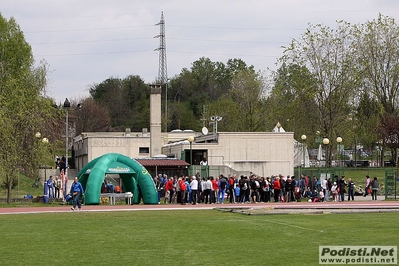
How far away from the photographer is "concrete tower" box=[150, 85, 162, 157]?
65.2 m

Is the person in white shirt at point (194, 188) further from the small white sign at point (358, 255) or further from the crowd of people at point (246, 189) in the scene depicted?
the small white sign at point (358, 255)

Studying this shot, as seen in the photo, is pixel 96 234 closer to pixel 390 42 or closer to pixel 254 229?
pixel 254 229

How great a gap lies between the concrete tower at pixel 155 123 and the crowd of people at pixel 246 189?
53.4 ft

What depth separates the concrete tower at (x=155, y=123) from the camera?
65250mm

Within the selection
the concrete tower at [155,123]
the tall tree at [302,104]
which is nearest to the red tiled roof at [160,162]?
the concrete tower at [155,123]

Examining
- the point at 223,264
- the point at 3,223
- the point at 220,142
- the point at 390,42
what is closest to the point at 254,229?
the point at 223,264

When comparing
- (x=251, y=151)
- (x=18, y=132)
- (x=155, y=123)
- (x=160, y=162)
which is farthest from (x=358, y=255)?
(x=155, y=123)

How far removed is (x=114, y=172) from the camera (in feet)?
144

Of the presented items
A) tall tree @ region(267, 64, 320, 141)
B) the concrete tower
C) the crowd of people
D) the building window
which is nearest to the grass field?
the crowd of people

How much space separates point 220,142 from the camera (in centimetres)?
6128

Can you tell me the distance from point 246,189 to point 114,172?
7.78 m

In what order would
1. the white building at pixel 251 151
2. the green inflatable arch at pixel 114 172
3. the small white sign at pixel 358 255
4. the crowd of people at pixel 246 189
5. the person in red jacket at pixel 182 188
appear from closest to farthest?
1. the small white sign at pixel 358 255
2. the green inflatable arch at pixel 114 172
3. the person in red jacket at pixel 182 188
4. the crowd of people at pixel 246 189
5. the white building at pixel 251 151

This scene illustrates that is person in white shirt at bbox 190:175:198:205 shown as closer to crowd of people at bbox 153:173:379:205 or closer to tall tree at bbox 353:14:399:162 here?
crowd of people at bbox 153:173:379:205

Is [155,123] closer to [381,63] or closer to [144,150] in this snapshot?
[144,150]
